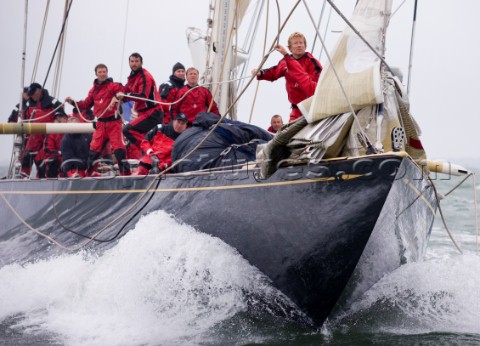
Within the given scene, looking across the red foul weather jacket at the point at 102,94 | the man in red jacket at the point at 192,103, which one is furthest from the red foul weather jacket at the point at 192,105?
the red foul weather jacket at the point at 102,94

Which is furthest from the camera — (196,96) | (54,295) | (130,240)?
(196,96)

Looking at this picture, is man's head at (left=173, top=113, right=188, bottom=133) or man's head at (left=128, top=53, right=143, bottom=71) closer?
man's head at (left=173, top=113, right=188, bottom=133)

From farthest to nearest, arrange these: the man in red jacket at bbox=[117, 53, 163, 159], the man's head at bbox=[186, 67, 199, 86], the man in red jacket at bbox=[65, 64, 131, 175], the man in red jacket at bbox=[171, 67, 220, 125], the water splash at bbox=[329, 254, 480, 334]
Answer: the man in red jacket at bbox=[65, 64, 131, 175], the man in red jacket at bbox=[117, 53, 163, 159], the man's head at bbox=[186, 67, 199, 86], the man in red jacket at bbox=[171, 67, 220, 125], the water splash at bbox=[329, 254, 480, 334]

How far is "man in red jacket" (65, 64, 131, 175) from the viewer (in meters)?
8.62

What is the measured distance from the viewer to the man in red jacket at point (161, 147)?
6680 millimetres

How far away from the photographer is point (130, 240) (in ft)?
19.3

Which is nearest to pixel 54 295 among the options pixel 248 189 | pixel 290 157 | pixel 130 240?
pixel 130 240

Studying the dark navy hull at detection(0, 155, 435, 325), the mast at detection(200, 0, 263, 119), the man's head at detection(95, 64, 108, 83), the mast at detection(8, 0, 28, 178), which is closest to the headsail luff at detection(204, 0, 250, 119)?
the mast at detection(200, 0, 263, 119)

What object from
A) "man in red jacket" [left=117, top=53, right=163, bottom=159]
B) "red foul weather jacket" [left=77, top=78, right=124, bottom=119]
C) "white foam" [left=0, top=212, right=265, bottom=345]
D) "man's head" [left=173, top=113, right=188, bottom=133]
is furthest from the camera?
"red foul weather jacket" [left=77, top=78, right=124, bottom=119]

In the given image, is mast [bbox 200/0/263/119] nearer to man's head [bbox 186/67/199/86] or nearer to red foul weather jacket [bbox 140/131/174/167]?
man's head [bbox 186/67/199/86]

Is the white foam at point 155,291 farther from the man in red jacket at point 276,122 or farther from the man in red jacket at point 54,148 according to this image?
the man in red jacket at point 54,148

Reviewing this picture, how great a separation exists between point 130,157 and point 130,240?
2.70 m

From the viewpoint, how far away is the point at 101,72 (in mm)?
8992

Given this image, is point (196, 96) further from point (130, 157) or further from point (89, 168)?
point (89, 168)
